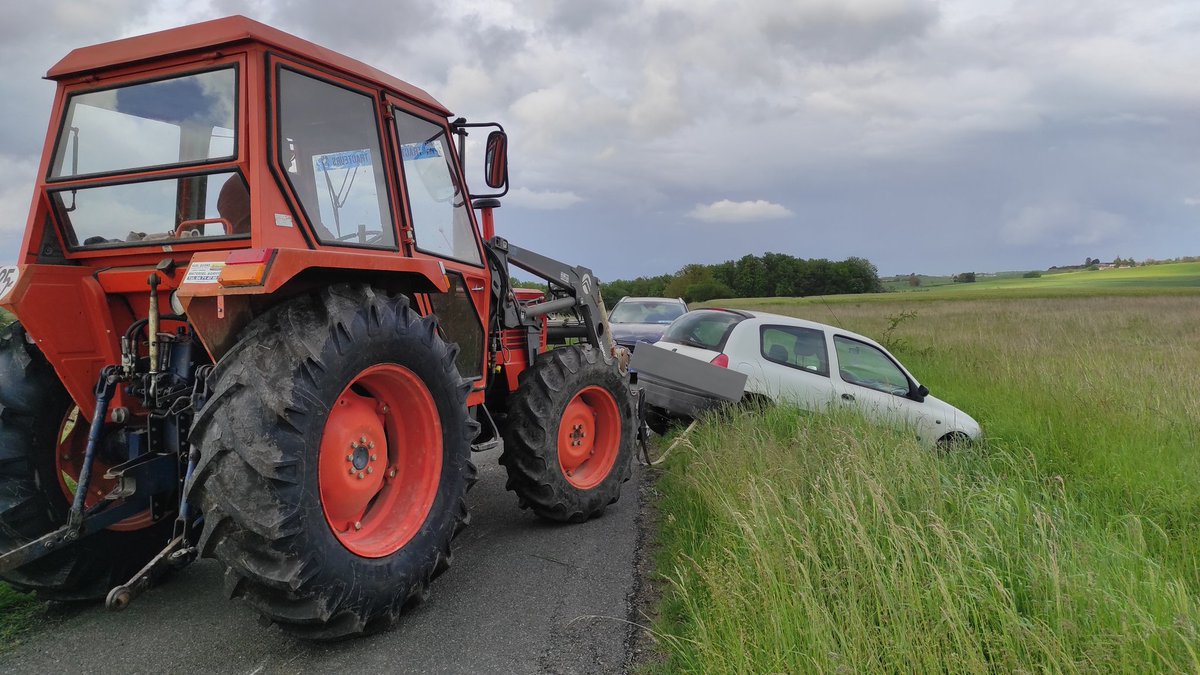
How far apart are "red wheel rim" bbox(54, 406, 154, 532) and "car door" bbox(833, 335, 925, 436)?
619 cm

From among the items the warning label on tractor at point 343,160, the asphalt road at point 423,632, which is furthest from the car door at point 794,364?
the warning label on tractor at point 343,160

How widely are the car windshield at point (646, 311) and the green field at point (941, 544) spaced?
8.36m

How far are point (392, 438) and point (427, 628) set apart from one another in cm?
94

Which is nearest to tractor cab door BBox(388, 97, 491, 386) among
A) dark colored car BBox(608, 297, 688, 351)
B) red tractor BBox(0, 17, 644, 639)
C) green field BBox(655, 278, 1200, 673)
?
red tractor BBox(0, 17, 644, 639)

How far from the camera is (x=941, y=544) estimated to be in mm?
3131

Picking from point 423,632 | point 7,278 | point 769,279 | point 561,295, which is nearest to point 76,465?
point 7,278

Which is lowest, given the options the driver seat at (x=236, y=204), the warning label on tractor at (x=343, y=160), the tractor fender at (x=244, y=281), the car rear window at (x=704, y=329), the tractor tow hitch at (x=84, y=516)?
the tractor tow hitch at (x=84, y=516)

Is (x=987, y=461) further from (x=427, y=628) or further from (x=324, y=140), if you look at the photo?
(x=324, y=140)

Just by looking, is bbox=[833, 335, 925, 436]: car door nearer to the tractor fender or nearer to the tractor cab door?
the tractor cab door

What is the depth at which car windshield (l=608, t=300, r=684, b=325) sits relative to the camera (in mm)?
15484

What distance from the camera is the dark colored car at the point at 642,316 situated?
14.6 meters

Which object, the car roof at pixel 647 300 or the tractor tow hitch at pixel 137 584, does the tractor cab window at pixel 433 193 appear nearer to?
the tractor tow hitch at pixel 137 584

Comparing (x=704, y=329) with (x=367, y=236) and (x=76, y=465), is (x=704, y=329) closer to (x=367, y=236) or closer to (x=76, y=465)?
(x=367, y=236)

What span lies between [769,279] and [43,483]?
61413 mm
